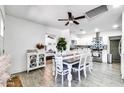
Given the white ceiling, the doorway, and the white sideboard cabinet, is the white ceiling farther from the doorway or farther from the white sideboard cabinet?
the doorway

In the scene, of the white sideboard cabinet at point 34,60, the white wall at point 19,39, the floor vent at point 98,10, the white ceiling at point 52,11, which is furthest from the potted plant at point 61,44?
the floor vent at point 98,10

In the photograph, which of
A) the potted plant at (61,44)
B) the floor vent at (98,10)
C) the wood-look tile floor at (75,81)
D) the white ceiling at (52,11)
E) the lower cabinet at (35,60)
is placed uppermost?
the white ceiling at (52,11)

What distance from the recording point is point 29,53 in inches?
143

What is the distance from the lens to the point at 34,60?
3.84m

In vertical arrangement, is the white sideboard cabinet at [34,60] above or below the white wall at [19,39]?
below

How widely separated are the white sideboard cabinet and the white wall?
19cm

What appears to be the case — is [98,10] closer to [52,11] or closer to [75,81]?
[52,11]

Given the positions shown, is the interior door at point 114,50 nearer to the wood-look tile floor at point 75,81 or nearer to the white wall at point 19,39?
the wood-look tile floor at point 75,81

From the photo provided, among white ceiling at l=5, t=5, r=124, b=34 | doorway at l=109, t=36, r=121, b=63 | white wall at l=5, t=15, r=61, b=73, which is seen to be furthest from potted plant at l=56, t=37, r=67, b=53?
doorway at l=109, t=36, r=121, b=63

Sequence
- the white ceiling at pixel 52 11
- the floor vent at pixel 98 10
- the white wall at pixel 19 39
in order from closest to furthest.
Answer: the floor vent at pixel 98 10 → the white ceiling at pixel 52 11 → the white wall at pixel 19 39

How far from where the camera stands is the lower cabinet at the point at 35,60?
3.60 m

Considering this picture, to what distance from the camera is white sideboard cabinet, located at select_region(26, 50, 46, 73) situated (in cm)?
361

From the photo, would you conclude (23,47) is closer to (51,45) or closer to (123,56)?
(51,45)
